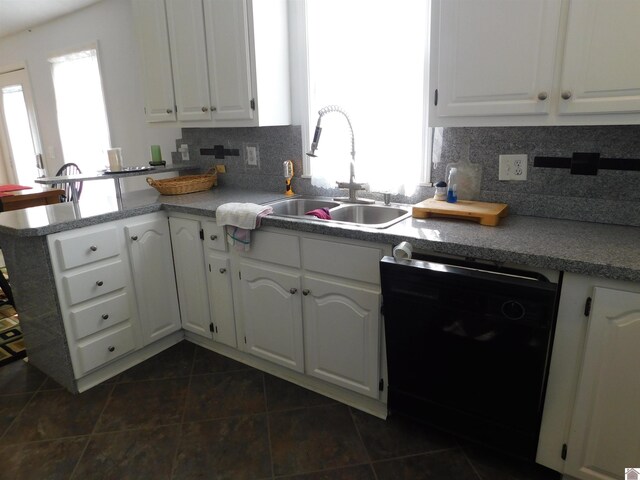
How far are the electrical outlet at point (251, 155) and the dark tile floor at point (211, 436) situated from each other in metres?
1.29

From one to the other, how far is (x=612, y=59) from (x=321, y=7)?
141cm

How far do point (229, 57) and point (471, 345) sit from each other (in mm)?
1869

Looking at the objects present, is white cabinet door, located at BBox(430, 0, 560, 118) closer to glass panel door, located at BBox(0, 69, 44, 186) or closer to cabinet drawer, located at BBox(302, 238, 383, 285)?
cabinet drawer, located at BBox(302, 238, 383, 285)

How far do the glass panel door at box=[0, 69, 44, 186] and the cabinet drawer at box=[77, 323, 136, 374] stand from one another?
3307 mm

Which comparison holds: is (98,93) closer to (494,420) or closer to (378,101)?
(378,101)

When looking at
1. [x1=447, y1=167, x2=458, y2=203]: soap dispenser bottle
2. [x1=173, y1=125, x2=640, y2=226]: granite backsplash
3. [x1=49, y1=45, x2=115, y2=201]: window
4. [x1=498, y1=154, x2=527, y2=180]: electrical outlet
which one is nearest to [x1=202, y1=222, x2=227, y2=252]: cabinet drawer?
[x1=173, y1=125, x2=640, y2=226]: granite backsplash

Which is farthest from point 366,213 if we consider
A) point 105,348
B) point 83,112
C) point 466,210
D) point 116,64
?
point 83,112

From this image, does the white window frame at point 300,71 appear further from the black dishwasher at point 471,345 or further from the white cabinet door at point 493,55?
the black dishwasher at point 471,345

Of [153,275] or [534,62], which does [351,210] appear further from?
[153,275]

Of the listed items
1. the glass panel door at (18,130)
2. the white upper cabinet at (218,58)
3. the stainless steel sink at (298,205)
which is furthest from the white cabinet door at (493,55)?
the glass panel door at (18,130)

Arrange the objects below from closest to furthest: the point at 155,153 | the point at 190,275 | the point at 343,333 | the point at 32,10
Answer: the point at 343,333 < the point at 190,275 < the point at 155,153 < the point at 32,10

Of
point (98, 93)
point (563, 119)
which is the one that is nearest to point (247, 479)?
point (563, 119)

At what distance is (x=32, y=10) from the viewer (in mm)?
3650

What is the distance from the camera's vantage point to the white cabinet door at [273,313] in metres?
1.96
